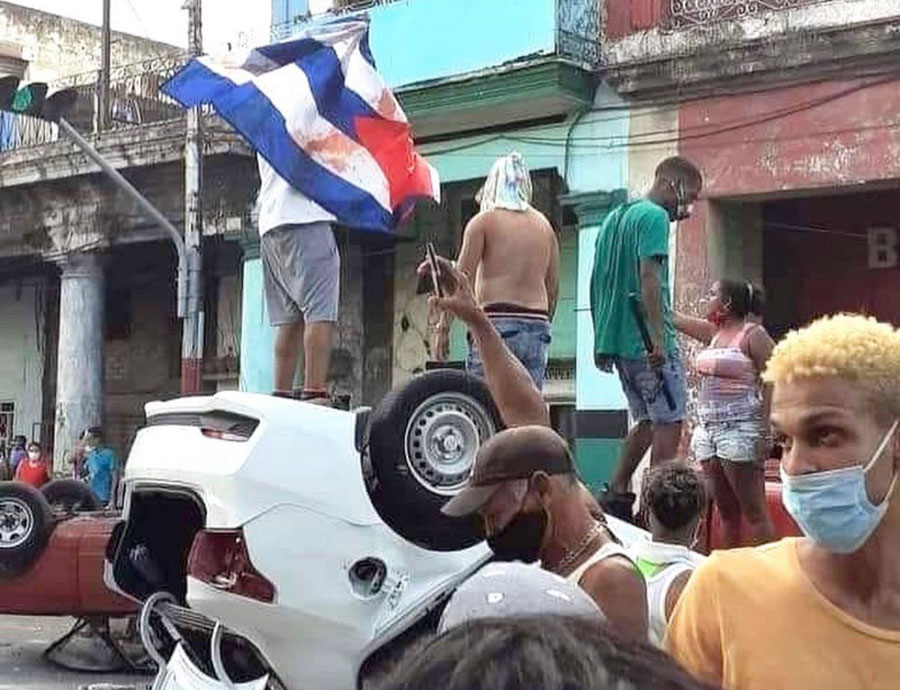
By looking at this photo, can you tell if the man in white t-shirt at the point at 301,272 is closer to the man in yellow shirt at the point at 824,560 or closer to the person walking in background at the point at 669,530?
the person walking in background at the point at 669,530

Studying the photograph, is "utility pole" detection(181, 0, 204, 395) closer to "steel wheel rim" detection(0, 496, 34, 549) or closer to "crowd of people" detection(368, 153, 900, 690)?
"steel wheel rim" detection(0, 496, 34, 549)

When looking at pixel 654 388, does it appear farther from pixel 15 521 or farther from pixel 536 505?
pixel 15 521

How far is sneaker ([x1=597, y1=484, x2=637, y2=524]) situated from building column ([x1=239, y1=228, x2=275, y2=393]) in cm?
1239

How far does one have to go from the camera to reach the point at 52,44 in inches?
1276

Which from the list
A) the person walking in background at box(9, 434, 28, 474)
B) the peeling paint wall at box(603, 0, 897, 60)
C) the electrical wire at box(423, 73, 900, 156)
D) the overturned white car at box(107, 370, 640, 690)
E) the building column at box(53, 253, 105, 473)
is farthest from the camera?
the building column at box(53, 253, 105, 473)

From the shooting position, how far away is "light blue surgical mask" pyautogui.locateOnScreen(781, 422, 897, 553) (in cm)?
252


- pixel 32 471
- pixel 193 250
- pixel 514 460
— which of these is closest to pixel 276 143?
pixel 514 460

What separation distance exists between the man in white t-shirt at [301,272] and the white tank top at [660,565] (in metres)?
1.96

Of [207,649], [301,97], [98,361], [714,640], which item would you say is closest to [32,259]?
[98,361]

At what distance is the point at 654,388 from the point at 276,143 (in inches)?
73.6

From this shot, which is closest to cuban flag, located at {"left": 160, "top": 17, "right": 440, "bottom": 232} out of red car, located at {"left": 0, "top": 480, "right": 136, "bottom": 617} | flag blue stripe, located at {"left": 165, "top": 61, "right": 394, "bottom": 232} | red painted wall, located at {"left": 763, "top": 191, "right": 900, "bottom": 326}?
flag blue stripe, located at {"left": 165, "top": 61, "right": 394, "bottom": 232}

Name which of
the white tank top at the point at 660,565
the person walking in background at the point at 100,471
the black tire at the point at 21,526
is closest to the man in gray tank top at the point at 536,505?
the white tank top at the point at 660,565

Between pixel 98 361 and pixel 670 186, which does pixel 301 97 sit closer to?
pixel 670 186

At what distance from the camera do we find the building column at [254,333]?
18.4 metres
